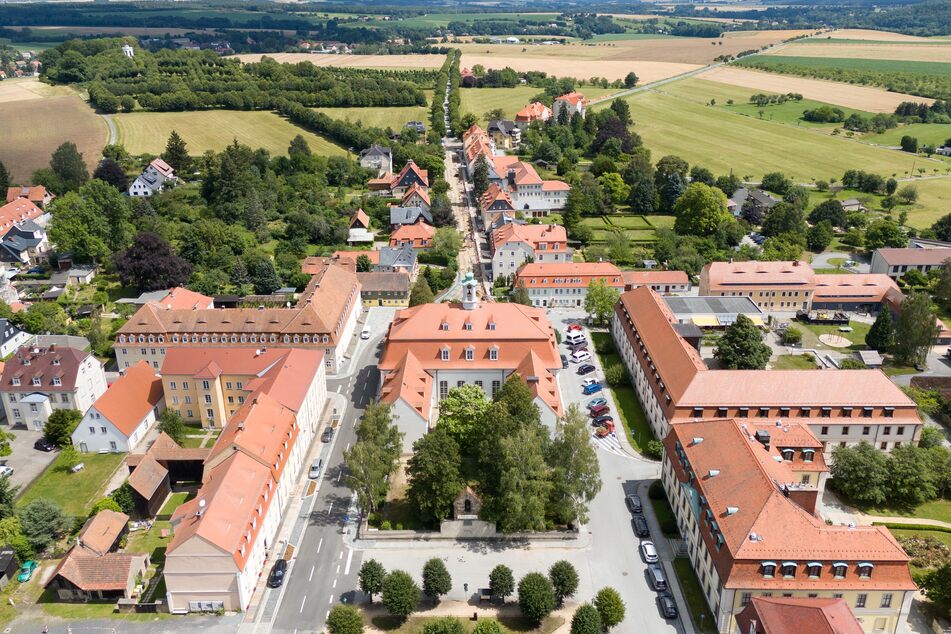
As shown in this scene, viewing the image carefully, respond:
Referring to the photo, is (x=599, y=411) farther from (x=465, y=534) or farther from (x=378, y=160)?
(x=378, y=160)

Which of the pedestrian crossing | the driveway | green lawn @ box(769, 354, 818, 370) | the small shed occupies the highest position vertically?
the small shed

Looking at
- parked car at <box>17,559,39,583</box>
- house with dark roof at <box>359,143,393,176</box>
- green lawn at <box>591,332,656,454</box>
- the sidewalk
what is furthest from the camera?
house with dark roof at <box>359,143,393,176</box>

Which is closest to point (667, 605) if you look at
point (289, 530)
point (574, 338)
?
point (289, 530)

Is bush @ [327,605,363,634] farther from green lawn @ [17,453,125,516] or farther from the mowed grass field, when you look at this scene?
the mowed grass field

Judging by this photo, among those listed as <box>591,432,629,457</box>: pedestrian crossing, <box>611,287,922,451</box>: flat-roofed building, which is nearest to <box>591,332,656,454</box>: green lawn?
<box>591,432,629,457</box>: pedestrian crossing

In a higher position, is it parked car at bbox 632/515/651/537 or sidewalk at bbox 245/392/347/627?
parked car at bbox 632/515/651/537

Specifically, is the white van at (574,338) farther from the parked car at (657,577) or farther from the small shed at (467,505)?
the parked car at (657,577)
